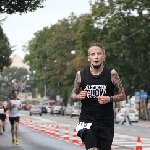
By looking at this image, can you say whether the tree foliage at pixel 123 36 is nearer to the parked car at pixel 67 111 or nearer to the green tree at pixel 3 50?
the green tree at pixel 3 50

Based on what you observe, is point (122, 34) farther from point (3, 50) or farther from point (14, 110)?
point (14, 110)

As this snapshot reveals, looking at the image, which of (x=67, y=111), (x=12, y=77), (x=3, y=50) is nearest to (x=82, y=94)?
(x=3, y=50)

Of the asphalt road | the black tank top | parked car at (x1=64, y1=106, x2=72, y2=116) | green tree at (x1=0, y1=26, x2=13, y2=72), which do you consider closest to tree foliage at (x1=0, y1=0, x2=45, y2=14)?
the asphalt road

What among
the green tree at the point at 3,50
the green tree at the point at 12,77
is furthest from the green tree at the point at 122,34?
the green tree at the point at 12,77

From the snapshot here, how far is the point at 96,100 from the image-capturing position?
A: 299 inches

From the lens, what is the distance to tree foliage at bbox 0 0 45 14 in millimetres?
25328

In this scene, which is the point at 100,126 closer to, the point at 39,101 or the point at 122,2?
the point at 122,2

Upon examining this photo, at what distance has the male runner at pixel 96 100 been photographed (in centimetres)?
754

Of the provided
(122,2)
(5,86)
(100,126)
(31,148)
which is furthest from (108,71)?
(5,86)

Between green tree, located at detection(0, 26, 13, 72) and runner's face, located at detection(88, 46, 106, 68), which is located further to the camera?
green tree, located at detection(0, 26, 13, 72)

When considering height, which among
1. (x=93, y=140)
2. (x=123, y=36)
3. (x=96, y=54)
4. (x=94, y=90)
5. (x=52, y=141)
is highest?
(x=123, y=36)

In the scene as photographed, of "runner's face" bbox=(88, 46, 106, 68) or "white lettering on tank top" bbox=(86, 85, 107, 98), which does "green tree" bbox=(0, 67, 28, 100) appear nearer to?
"white lettering on tank top" bbox=(86, 85, 107, 98)

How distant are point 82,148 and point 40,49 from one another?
269ft

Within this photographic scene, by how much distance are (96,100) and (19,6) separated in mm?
18407
